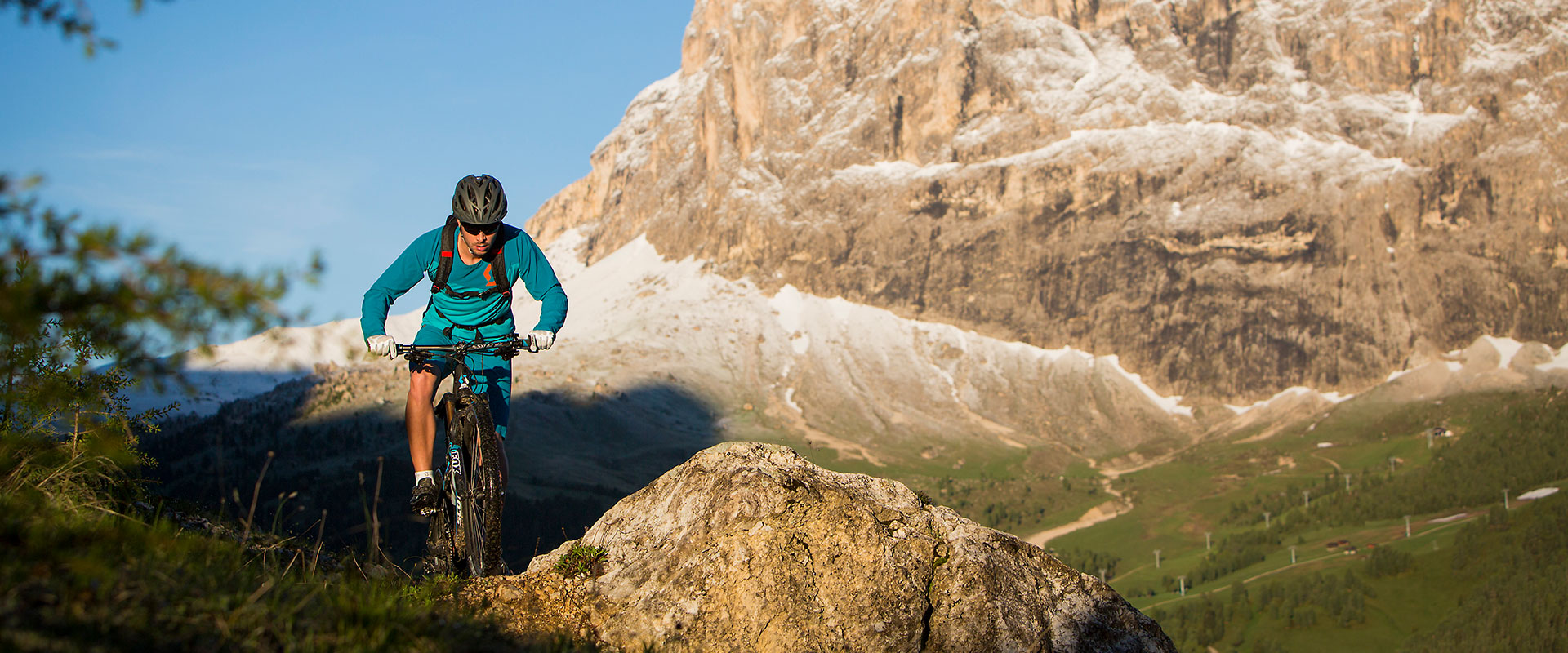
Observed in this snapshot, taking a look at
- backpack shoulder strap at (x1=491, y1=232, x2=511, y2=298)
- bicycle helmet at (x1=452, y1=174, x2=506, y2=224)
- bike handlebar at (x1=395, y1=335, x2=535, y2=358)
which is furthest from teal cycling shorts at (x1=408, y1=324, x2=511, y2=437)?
bicycle helmet at (x1=452, y1=174, x2=506, y2=224)

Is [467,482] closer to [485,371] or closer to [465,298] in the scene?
[485,371]

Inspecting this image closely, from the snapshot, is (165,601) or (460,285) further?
(460,285)

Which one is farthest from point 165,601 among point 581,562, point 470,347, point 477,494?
point 581,562

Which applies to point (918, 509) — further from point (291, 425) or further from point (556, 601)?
point (291, 425)

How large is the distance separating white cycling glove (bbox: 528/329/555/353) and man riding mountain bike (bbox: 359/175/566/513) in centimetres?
1

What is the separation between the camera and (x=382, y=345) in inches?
333

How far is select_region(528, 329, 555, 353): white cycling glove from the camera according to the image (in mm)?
8930

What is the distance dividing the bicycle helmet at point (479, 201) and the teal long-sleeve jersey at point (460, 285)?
32cm

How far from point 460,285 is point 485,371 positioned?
0.80 meters

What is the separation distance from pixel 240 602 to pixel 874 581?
16.2ft

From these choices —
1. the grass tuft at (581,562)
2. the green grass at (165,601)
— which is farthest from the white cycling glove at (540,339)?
the green grass at (165,601)

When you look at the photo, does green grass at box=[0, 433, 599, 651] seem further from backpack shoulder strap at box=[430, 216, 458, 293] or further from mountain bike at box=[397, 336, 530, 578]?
backpack shoulder strap at box=[430, 216, 458, 293]

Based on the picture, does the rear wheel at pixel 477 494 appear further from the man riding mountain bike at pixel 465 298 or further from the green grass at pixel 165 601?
the green grass at pixel 165 601

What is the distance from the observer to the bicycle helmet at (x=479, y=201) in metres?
9.12
